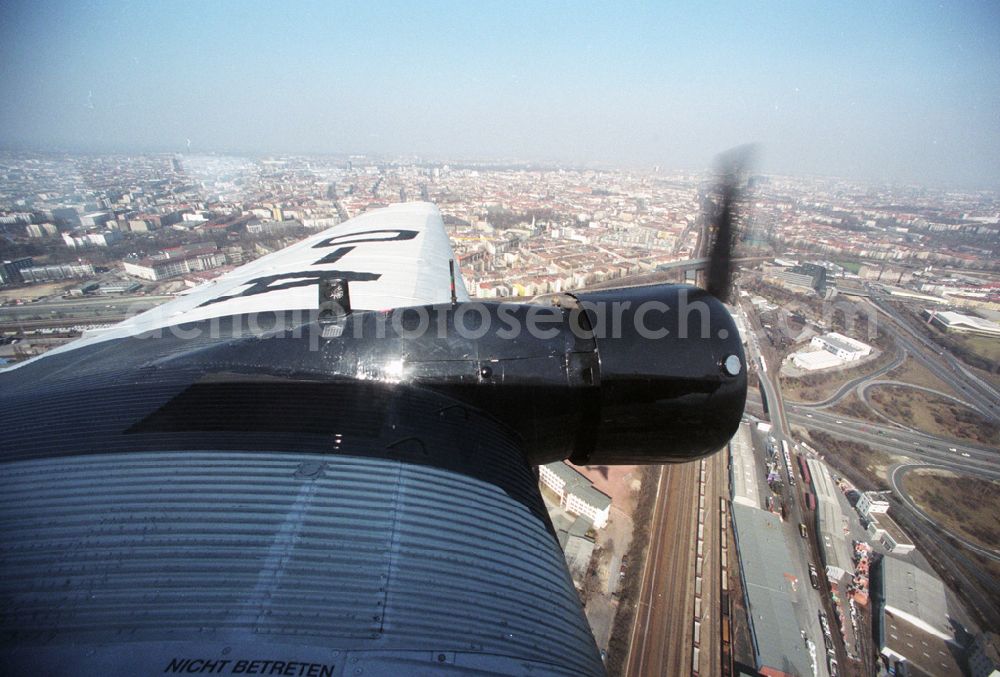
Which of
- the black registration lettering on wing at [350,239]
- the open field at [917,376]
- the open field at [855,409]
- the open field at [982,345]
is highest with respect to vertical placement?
the black registration lettering on wing at [350,239]

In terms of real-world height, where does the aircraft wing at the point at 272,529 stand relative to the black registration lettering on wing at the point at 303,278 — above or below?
below

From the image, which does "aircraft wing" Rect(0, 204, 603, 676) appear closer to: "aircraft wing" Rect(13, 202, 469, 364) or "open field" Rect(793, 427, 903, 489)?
"aircraft wing" Rect(13, 202, 469, 364)

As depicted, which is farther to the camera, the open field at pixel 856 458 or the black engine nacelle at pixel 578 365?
the open field at pixel 856 458

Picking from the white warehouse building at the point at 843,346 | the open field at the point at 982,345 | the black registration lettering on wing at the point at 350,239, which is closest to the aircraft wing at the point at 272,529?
the black registration lettering on wing at the point at 350,239

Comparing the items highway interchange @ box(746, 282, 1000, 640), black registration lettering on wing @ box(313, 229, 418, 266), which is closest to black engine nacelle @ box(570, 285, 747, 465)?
black registration lettering on wing @ box(313, 229, 418, 266)

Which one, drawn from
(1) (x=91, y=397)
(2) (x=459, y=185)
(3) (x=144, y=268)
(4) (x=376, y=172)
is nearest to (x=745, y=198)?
(1) (x=91, y=397)

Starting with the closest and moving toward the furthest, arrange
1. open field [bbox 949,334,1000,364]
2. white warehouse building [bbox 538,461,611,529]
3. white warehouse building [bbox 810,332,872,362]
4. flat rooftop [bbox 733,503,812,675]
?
flat rooftop [bbox 733,503,812,675]
white warehouse building [bbox 538,461,611,529]
white warehouse building [bbox 810,332,872,362]
open field [bbox 949,334,1000,364]

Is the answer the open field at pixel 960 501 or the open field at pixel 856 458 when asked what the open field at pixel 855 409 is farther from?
the open field at pixel 960 501

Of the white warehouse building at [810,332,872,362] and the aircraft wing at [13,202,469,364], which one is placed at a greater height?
the aircraft wing at [13,202,469,364]
